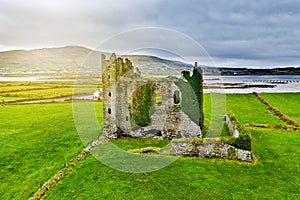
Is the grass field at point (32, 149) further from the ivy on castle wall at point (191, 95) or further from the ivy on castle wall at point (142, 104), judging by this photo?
the ivy on castle wall at point (191, 95)

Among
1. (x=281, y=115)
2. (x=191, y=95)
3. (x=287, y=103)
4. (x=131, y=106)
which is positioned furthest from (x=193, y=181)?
(x=287, y=103)

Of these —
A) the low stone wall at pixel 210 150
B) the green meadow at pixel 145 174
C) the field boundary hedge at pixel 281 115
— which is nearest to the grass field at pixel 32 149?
the green meadow at pixel 145 174

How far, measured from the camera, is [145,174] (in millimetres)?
20125

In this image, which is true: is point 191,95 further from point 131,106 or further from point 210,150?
point 210,150

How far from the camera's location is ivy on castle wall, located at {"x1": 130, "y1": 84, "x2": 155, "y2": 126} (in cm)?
2841

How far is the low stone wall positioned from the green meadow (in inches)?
32.5

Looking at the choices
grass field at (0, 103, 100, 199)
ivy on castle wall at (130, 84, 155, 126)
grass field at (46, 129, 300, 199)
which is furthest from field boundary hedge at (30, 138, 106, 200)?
ivy on castle wall at (130, 84, 155, 126)

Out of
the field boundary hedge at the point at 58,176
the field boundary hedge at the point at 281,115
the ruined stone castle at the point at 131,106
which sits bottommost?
the field boundary hedge at the point at 58,176

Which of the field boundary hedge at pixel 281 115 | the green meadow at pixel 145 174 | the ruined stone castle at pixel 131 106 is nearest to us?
the green meadow at pixel 145 174

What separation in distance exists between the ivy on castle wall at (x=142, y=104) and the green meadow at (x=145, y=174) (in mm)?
2283

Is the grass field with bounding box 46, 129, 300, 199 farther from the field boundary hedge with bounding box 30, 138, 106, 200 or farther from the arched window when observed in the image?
the arched window

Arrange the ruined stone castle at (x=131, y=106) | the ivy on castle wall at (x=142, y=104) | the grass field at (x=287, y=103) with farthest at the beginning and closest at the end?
the grass field at (x=287, y=103), the ivy on castle wall at (x=142, y=104), the ruined stone castle at (x=131, y=106)

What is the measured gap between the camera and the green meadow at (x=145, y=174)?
58.1 feet

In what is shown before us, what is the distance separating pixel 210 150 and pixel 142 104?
9.04 m
